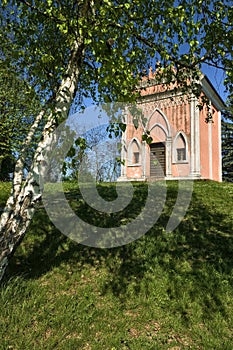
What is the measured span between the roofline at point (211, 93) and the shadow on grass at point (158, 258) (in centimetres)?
1624

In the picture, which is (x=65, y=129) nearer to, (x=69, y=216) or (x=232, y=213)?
(x=69, y=216)

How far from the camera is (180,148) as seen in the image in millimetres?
19578

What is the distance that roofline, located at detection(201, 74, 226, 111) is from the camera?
19.9 meters

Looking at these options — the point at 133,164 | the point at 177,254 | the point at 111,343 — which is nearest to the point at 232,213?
the point at 177,254

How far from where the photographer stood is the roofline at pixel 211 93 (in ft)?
65.3

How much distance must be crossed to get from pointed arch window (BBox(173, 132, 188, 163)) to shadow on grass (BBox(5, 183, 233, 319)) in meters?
13.0

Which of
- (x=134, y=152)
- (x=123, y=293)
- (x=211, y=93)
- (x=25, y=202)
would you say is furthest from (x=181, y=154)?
(x=25, y=202)

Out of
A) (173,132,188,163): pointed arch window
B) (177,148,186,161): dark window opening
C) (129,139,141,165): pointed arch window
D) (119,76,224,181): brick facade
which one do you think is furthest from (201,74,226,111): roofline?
(129,139,141,165): pointed arch window

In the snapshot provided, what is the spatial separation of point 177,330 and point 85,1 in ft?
15.3

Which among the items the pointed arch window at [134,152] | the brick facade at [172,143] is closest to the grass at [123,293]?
the brick facade at [172,143]

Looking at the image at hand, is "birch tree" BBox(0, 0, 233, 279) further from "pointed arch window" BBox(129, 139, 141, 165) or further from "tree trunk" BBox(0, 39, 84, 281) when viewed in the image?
"pointed arch window" BBox(129, 139, 141, 165)

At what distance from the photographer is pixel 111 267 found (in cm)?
471

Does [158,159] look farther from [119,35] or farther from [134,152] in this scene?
[119,35]

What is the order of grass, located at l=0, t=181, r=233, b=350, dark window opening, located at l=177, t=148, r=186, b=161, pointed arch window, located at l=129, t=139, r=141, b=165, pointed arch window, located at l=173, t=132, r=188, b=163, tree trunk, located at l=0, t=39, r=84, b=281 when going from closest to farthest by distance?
grass, located at l=0, t=181, r=233, b=350 → tree trunk, located at l=0, t=39, r=84, b=281 → pointed arch window, located at l=173, t=132, r=188, b=163 → dark window opening, located at l=177, t=148, r=186, b=161 → pointed arch window, located at l=129, t=139, r=141, b=165
